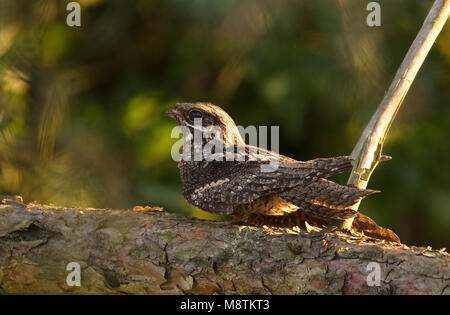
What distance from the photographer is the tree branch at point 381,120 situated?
74.9 inches

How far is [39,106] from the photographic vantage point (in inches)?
113

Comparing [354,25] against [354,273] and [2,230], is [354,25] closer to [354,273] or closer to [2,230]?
[354,273]

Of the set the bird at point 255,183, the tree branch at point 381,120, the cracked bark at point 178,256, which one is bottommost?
the cracked bark at point 178,256

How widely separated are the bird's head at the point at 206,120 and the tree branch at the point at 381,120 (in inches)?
19.3

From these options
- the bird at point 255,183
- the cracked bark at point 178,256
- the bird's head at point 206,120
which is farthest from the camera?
the bird's head at point 206,120

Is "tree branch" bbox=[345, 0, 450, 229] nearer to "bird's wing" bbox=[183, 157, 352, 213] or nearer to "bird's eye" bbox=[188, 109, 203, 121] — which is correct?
"bird's wing" bbox=[183, 157, 352, 213]

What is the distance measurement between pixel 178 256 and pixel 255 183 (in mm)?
359

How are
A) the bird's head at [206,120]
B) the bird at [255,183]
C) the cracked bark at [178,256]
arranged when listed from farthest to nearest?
the bird's head at [206,120] → the bird at [255,183] → the cracked bark at [178,256]

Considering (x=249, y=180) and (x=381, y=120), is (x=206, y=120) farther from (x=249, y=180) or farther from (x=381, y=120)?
(x=381, y=120)

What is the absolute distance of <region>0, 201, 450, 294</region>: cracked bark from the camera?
5.39 ft

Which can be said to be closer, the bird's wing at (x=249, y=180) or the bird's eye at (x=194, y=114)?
the bird's wing at (x=249, y=180)

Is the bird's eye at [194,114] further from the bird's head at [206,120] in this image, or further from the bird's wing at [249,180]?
the bird's wing at [249,180]

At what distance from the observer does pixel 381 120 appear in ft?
6.27

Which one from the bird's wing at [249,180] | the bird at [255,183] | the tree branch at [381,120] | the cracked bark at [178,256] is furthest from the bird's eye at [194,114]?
the tree branch at [381,120]
